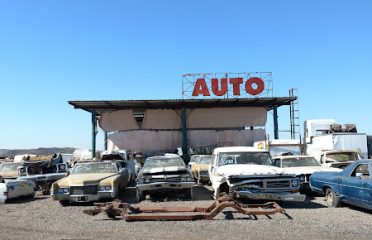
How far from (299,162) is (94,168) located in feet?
24.7

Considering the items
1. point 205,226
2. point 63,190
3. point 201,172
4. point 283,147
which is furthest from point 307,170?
point 283,147

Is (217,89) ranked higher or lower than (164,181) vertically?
higher

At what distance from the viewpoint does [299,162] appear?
15.8 m

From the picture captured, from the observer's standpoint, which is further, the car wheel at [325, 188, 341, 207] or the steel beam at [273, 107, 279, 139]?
the steel beam at [273, 107, 279, 139]

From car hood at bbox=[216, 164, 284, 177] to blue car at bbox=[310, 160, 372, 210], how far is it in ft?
4.40

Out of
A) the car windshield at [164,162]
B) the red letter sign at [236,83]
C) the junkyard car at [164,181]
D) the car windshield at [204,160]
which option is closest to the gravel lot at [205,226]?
the junkyard car at [164,181]

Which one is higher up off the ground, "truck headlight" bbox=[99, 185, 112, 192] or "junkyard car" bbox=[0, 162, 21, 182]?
"junkyard car" bbox=[0, 162, 21, 182]

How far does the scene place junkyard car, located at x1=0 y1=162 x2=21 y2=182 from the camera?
18141 millimetres

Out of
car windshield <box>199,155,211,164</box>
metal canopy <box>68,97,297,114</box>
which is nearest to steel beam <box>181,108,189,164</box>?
metal canopy <box>68,97,297,114</box>

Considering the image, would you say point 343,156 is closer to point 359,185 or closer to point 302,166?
point 302,166

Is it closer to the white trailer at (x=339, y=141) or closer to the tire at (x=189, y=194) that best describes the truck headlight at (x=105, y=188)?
the tire at (x=189, y=194)

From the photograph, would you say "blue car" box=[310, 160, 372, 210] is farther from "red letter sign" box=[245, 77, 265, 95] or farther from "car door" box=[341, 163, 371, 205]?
"red letter sign" box=[245, 77, 265, 95]

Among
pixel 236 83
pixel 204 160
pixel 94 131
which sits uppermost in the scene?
pixel 236 83

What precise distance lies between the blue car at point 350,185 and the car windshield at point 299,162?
307cm
